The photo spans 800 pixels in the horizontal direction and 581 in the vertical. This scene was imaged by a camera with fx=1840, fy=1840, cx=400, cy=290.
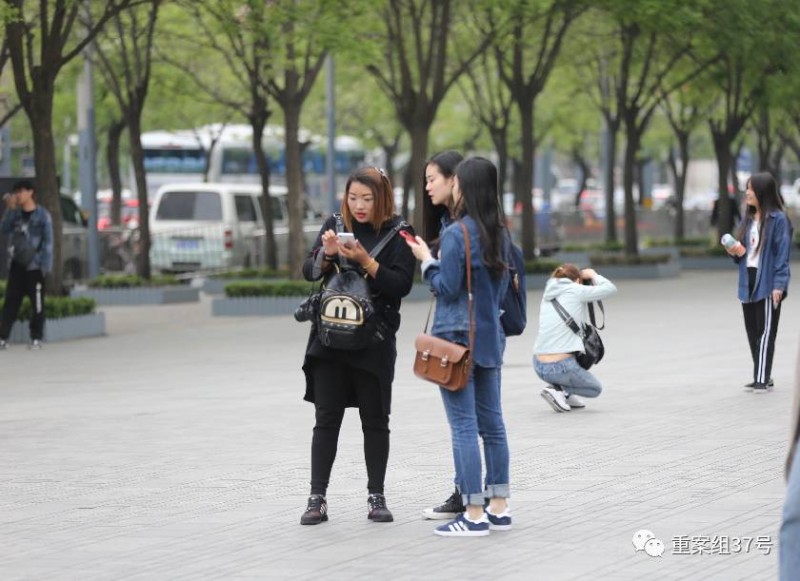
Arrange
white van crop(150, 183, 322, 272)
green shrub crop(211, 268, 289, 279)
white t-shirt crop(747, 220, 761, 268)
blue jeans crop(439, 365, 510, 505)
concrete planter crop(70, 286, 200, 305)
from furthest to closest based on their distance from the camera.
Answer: white van crop(150, 183, 322, 272) < green shrub crop(211, 268, 289, 279) < concrete planter crop(70, 286, 200, 305) < white t-shirt crop(747, 220, 761, 268) < blue jeans crop(439, 365, 510, 505)

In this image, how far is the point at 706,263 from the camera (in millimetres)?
35906

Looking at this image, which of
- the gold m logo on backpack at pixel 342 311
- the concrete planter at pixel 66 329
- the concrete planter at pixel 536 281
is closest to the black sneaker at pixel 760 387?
the gold m logo on backpack at pixel 342 311

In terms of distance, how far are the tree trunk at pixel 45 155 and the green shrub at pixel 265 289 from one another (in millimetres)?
3415

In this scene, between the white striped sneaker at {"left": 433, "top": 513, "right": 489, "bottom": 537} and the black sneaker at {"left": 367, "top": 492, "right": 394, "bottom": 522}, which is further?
the black sneaker at {"left": 367, "top": 492, "right": 394, "bottom": 522}

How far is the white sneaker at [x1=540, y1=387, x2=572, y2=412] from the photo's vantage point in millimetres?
12109

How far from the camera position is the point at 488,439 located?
775 centimetres

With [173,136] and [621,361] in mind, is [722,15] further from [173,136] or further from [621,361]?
[173,136]

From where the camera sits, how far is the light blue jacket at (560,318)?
40.0ft

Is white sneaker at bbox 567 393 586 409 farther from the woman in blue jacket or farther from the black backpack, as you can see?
the black backpack

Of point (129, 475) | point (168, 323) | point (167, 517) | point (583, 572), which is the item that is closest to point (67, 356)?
point (168, 323)

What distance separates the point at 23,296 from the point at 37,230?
73 cm

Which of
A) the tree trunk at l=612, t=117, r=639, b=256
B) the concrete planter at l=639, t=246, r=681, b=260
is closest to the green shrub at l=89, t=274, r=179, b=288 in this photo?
the tree trunk at l=612, t=117, r=639, b=256

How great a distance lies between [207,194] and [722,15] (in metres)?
10.9

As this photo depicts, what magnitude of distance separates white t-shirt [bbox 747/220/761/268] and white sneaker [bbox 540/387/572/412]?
198cm
